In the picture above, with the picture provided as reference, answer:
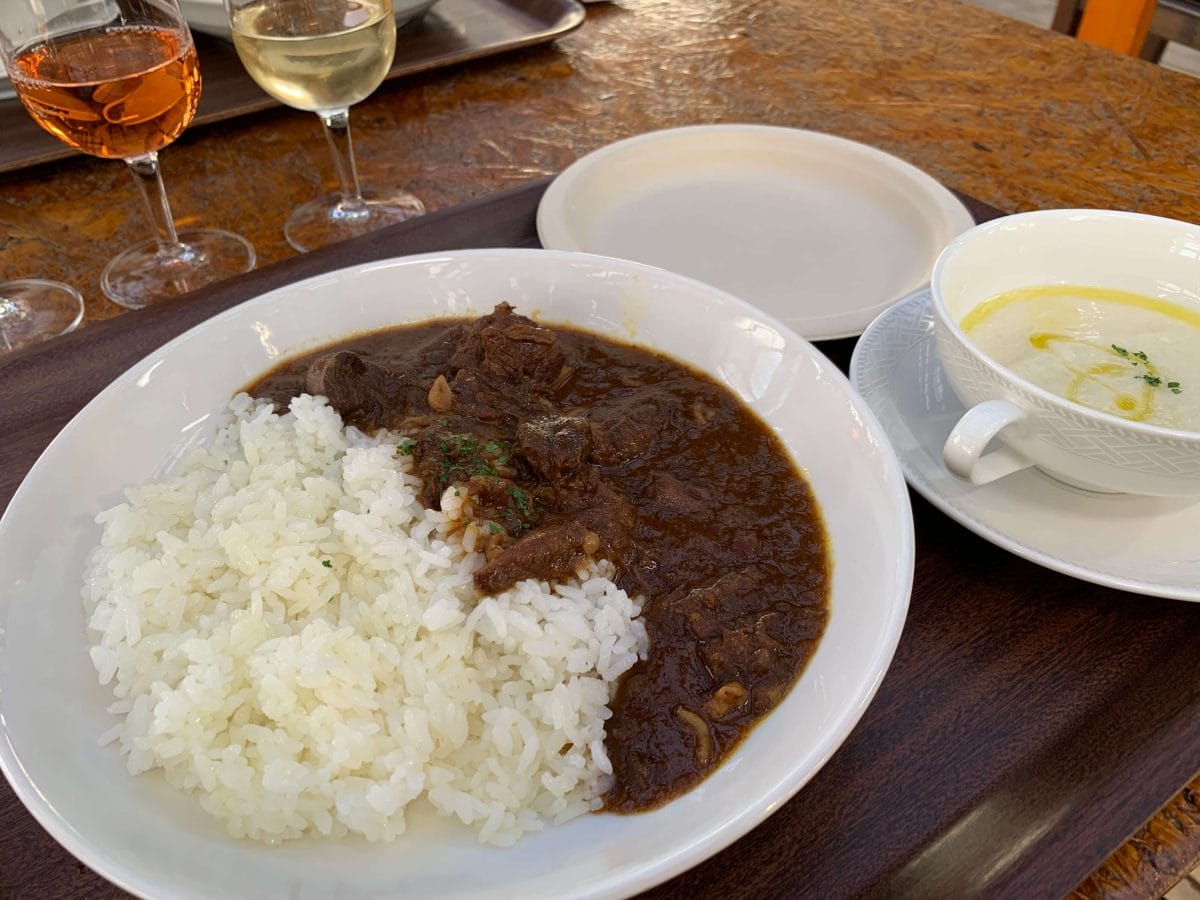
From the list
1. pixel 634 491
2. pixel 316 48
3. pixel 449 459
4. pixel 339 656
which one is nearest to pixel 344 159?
pixel 316 48

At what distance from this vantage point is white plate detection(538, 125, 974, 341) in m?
3.04

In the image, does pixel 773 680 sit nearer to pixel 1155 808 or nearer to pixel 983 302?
pixel 1155 808

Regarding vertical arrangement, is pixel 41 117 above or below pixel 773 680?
above

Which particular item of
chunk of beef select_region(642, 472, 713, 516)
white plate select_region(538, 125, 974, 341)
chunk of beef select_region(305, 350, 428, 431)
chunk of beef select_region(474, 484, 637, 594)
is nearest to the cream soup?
white plate select_region(538, 125, 974, 341)

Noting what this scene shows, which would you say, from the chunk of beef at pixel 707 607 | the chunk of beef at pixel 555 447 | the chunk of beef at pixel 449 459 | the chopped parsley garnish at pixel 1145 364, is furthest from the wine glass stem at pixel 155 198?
the chopped parsley garnish at pixel 1145 364

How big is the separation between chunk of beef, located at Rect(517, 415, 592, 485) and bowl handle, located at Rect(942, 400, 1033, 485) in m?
0.82

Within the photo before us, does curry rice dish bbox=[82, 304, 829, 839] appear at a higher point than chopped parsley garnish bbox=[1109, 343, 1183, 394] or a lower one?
lower

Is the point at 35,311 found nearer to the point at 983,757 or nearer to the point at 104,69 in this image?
the point at 104,69

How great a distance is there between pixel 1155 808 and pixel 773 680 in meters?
0.71

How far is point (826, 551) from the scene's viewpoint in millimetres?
2039

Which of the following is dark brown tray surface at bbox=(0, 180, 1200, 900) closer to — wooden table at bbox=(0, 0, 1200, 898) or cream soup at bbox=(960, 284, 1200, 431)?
wooden table at bbox=(0, 0, 1200, 898)

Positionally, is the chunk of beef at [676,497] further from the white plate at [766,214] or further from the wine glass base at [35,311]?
A: the wine glass base at [35,311]

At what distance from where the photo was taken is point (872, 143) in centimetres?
392

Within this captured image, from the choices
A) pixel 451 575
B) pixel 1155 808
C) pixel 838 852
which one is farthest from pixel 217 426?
pixel 1155 808
